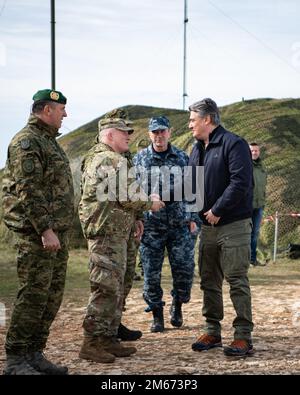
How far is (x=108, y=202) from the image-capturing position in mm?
5930

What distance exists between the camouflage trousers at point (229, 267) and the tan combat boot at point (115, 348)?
0.78m

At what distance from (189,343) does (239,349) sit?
2.76 feet

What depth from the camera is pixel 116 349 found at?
6152 mm

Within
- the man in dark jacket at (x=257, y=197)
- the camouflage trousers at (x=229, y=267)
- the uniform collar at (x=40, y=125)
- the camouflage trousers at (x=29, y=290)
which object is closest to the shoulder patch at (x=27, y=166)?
the uniform collar at (x=40, y=125)

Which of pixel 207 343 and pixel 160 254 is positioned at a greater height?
pixel 160 254

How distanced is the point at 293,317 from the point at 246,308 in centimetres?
241

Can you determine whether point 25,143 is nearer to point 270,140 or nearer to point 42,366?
point 42,366

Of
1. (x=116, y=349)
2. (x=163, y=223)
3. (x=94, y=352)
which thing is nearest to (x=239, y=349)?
(x=116, y=349)

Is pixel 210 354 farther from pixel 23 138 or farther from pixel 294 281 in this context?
pixel 294 281

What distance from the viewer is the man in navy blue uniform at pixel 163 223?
741cm

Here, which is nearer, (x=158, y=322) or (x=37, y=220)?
(x=37, y=220)

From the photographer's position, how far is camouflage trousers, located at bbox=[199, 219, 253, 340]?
20.0 feet

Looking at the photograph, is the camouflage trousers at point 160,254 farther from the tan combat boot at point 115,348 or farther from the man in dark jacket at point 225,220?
the tan combat boot at point 115,348

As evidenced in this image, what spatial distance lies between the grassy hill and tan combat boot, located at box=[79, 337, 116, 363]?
911cm
